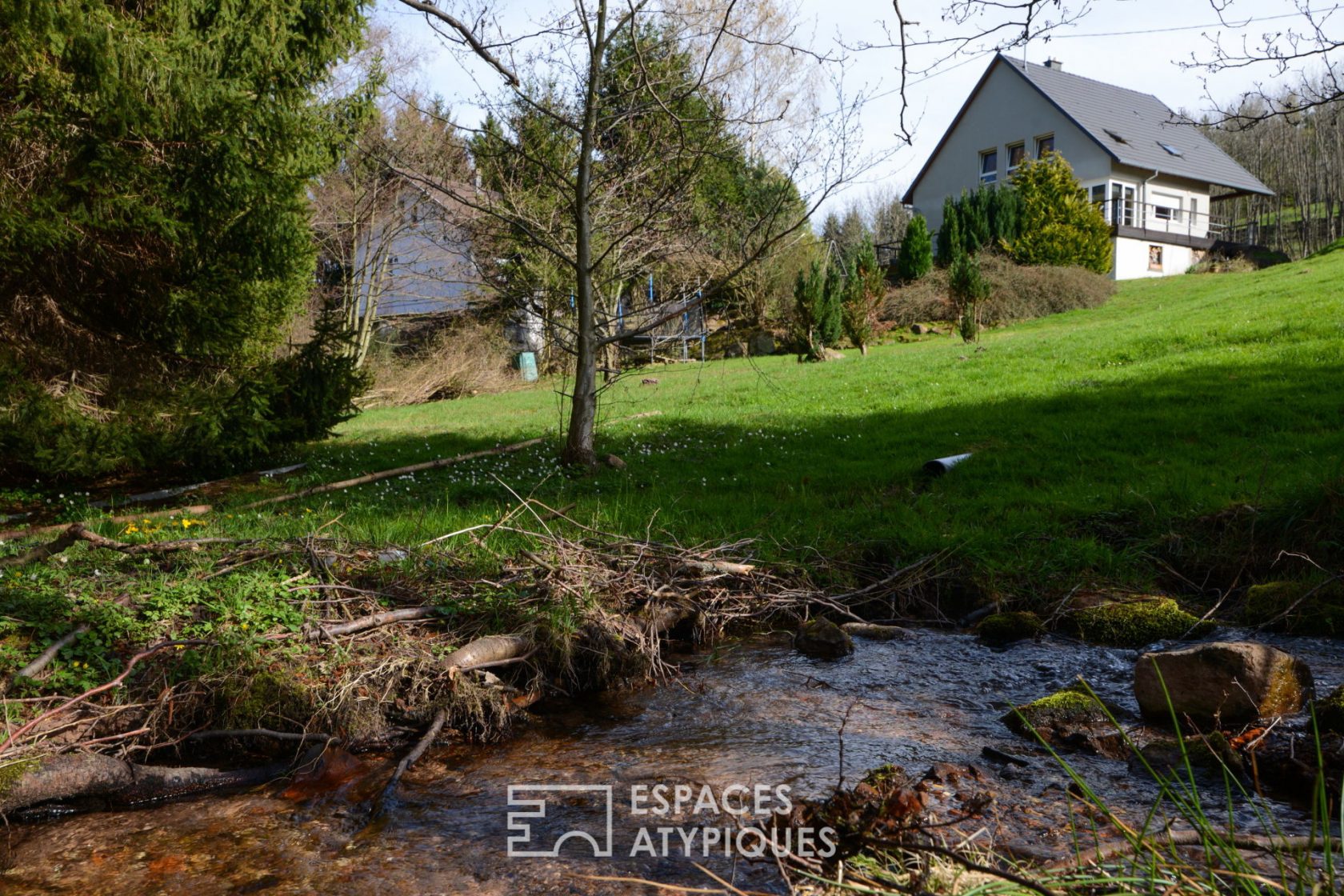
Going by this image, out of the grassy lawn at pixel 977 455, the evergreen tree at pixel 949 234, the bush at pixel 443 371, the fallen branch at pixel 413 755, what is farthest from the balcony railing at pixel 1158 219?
the fallen branch at pixel 413 755

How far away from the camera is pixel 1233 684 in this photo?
3.81m

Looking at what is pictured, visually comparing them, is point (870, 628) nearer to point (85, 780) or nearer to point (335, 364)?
point (85, 780)

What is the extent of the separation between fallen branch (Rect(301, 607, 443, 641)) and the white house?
34.7 metres

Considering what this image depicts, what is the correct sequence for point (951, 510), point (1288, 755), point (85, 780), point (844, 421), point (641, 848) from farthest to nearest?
point (844, 421), point (951, 510), point (85, 780), point (1288, 755), point (641, 848)

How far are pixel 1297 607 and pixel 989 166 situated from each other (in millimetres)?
39747

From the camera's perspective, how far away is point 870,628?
17.8 feet

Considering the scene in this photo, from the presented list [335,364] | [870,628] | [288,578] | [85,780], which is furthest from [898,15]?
[335,364]

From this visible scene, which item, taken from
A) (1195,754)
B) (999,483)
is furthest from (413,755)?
(999,483)

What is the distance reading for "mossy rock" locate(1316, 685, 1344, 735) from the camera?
3533 millimetres

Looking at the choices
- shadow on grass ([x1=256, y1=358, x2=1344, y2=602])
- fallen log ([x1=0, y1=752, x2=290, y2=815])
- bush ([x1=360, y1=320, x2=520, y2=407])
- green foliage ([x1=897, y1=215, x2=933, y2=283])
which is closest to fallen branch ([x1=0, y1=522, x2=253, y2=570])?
shadow on grass ([x1=256, y1=358, x2=1344, y2=602])

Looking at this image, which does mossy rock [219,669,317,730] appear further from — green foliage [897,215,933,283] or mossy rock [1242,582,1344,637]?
green foliage [897,215,933,283]

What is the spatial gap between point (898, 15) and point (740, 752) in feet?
11.6

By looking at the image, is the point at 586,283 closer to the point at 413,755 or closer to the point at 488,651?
the point at 488,651

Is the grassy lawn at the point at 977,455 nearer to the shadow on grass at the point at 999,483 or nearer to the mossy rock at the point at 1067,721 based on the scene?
the shadow on grass at the point at 999,483
